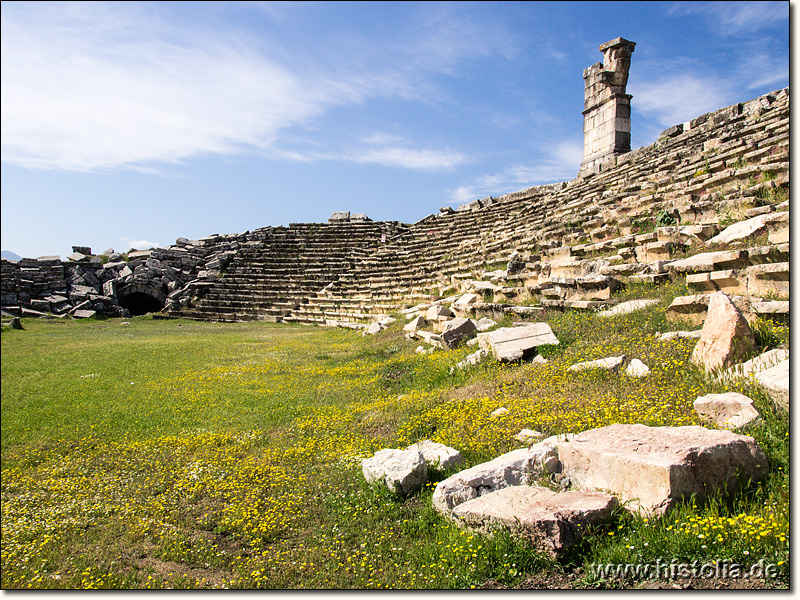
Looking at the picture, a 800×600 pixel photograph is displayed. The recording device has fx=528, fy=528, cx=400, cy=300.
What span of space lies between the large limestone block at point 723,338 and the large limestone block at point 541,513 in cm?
253

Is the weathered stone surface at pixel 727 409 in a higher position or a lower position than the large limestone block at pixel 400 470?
higher

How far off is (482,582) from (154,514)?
2.59 meters

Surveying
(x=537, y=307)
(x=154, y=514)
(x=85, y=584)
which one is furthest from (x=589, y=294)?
(x=85, y=584)

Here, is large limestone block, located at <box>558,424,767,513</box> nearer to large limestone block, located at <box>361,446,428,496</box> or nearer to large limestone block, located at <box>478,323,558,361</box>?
large limestone block, located at <box>361,446,428,496</box>

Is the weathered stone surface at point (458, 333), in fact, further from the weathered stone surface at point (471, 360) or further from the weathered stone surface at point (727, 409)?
the weathered stone surface at point (727, 409)

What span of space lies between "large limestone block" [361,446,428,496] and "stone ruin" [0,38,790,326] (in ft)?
12.7

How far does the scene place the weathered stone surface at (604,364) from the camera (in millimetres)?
5621

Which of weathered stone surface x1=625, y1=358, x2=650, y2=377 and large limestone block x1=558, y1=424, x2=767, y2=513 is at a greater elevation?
weathered stone surface x1=625, y1=358, x2=650, y2=377

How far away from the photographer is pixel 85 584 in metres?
Result: 3.17

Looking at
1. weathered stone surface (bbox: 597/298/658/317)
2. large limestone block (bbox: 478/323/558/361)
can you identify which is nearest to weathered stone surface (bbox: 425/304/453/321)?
large limestone block (bbox: 478/323/558/361)

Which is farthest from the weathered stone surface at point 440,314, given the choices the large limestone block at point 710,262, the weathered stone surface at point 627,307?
the large limestone block at point 710,262

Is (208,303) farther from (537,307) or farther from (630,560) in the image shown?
(630,560)

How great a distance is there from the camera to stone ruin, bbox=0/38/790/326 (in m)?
8.20

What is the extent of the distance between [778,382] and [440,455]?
2.55 meters
